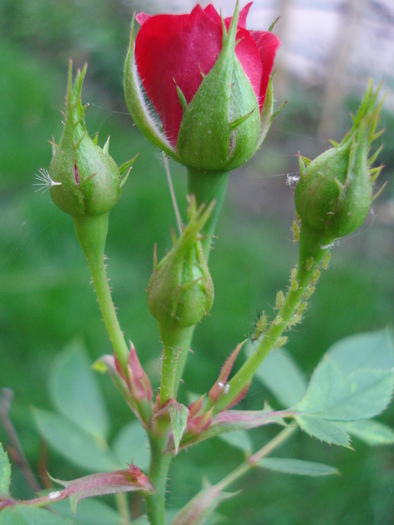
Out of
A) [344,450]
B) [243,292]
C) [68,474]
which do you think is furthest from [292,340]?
[68,474]

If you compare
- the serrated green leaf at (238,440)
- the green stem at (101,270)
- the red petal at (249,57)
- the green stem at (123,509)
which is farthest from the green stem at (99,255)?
the green stem at (123,509)

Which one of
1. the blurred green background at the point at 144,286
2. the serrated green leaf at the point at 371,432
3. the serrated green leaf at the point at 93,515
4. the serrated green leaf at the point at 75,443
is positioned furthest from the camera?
the blurred green background at the point at 144,286

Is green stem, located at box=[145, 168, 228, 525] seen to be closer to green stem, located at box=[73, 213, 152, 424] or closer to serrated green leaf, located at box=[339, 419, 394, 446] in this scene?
green stem, located at box=[73, 213, 152, 424]

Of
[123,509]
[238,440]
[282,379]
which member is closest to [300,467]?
[238,440]

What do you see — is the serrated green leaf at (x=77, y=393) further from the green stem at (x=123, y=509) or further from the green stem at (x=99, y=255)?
the green stem at (x=99, y=255)

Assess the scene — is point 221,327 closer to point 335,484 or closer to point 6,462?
point 335,484

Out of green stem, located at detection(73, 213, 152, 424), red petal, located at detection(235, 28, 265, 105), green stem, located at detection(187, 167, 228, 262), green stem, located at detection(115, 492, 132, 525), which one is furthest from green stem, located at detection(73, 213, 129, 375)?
green stem, located at detection(115, 492, 132, 525)
